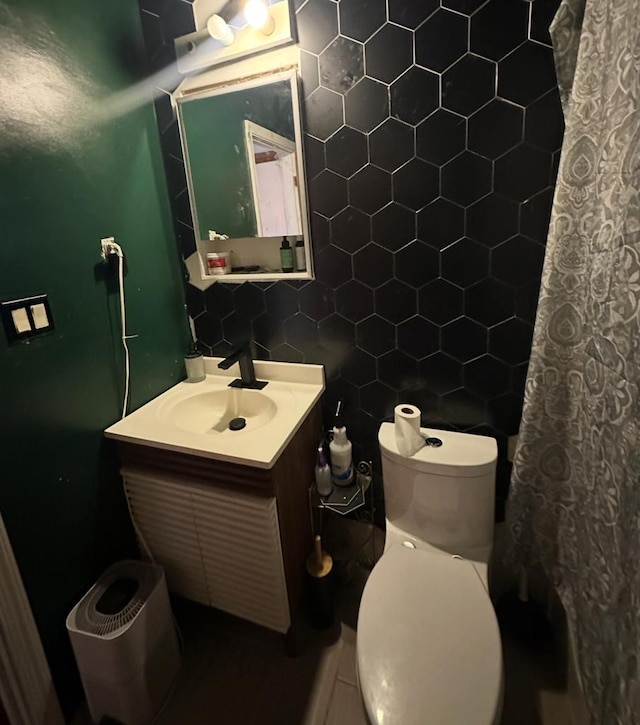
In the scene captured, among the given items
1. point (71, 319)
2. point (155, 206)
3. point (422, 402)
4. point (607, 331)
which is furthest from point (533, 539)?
point (155, 206)

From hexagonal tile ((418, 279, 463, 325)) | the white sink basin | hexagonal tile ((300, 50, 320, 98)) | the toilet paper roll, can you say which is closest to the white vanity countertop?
the white sink basin

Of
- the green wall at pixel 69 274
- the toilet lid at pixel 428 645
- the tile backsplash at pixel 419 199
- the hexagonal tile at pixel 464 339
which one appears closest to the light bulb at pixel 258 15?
the tile backsplash at pixel 419 199

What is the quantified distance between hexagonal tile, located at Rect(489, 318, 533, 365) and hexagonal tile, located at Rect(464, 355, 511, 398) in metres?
0.03

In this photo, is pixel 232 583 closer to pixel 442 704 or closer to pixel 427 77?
pixel 442 704

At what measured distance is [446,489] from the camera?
1.25 metres

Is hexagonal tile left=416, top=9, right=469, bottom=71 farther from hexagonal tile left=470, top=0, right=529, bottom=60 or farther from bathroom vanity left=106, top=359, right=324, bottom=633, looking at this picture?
bathroom vanity left=106, top=359, right=324, bottom=633

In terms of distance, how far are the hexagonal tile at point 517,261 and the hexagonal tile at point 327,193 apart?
0.53m

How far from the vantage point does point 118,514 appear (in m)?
1.37

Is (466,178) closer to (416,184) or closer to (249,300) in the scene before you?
(416,184)

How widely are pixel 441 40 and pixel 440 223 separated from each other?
0.50 metres

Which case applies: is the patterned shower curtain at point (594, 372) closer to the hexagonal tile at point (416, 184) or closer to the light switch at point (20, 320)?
the hexagonal tile at point (416, 184)

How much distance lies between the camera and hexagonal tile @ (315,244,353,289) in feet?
4.57

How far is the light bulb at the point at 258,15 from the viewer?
120 cm

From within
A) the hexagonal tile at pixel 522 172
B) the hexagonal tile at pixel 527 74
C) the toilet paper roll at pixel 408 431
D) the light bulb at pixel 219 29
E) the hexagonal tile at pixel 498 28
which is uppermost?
the light bulb at pixel 219 29
